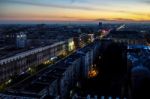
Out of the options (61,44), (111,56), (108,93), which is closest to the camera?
(108,93)

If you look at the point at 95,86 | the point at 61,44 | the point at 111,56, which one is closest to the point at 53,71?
the point at 95,86

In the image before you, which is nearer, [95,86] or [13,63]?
[95,86]

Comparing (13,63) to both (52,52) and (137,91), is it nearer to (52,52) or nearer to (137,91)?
(52,52)

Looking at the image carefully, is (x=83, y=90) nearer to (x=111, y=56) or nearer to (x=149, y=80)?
(x=149, y=80)

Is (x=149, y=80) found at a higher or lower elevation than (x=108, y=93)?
higher

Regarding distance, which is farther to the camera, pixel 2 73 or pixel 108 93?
pixel 2 73

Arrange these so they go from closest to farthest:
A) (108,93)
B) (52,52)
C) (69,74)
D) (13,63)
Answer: (108,93), (69,74), (13,63), (52,52)

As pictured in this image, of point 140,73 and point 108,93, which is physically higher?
point 140,73

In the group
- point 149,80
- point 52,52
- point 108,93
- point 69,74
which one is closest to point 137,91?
point 149,80

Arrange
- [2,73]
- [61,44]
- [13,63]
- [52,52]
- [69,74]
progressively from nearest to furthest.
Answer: [69,74] < [2,73] < [13,63] < [52,52] < [61,44]
